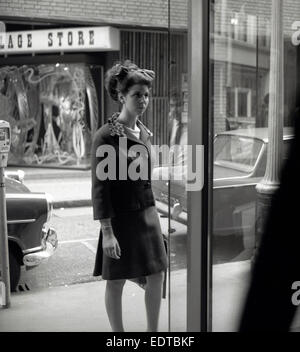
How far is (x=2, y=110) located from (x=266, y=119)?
2.11m

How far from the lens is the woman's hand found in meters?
3.32

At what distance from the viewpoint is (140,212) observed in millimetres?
3363

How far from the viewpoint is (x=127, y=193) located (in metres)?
3.33

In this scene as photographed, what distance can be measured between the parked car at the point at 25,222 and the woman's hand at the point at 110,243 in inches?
50.6

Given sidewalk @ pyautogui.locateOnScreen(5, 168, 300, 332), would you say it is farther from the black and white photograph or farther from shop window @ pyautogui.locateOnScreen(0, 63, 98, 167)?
shop window @ pyautogui.locateOnScreen(0, 63, 98, 167)

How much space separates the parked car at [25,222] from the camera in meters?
4.61

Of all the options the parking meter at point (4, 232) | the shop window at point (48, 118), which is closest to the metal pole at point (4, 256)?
the parking meter at point (4, 232)

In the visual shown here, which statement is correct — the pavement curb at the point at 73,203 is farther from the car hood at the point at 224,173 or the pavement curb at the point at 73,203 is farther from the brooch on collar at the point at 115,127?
the car hood at the point at 224,173

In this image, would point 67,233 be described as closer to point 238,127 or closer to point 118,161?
point 118,161

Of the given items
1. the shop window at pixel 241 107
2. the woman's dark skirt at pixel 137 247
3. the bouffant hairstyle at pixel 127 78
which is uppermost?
the bouffant hairstyle at pixel 127 78

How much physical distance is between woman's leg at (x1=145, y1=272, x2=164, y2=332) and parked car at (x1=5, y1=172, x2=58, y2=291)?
4.34 ft

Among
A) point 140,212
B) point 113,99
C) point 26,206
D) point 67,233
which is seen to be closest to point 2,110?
point 26,206

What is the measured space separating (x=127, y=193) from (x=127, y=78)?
2.08 ft

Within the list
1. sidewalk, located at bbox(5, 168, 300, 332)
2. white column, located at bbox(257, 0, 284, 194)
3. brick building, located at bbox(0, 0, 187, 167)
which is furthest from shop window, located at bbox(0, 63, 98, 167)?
white column, located at bbox(257, 0, 284, 194)
